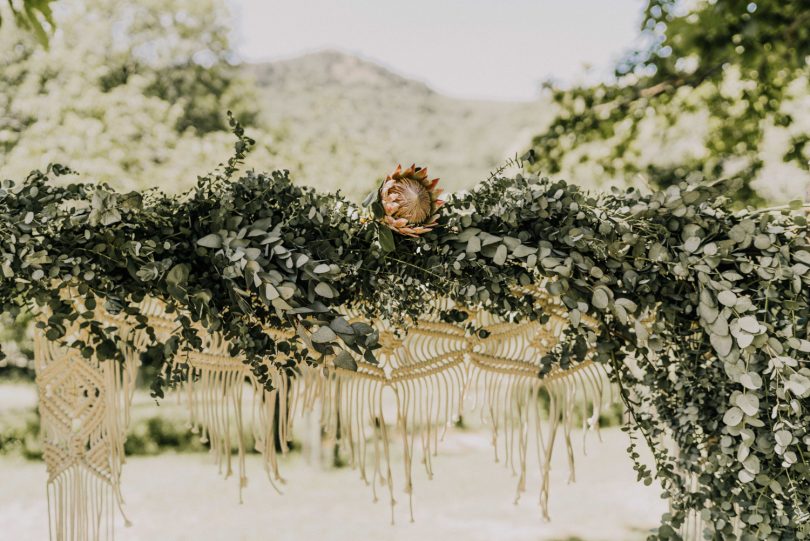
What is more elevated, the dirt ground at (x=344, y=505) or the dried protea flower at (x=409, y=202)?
the dried protea flower at (x=409, y=202)

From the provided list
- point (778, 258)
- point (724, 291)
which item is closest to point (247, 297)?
point (724, 291)

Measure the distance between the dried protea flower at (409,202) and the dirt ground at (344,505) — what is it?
3.42 meters

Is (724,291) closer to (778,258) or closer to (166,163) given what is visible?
(778,258)

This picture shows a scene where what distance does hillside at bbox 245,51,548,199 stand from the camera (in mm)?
7453

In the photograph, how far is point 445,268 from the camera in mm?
1221

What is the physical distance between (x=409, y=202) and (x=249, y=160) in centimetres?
614

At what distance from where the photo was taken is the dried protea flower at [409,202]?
1162mm

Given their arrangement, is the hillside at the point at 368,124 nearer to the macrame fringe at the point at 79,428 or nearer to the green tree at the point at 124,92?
the green tree at the point at 124,92

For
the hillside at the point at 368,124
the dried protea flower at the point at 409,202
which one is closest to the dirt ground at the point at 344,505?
the hillside at the point at 368,124

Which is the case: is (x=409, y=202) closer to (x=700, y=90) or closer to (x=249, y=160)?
(x=700, y=90)

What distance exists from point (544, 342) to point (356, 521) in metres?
3.34

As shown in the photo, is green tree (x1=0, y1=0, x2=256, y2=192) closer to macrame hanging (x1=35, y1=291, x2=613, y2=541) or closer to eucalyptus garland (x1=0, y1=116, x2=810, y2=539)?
macrame hanging (x1=35, y1=291, x2=613, y2=541)

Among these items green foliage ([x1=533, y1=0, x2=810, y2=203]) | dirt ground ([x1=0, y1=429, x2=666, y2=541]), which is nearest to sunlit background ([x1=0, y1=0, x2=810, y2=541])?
dirt ground ([x1=0, y1=429, x2=666, y2=541])

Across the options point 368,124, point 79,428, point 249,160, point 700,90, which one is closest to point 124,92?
point 249,160
